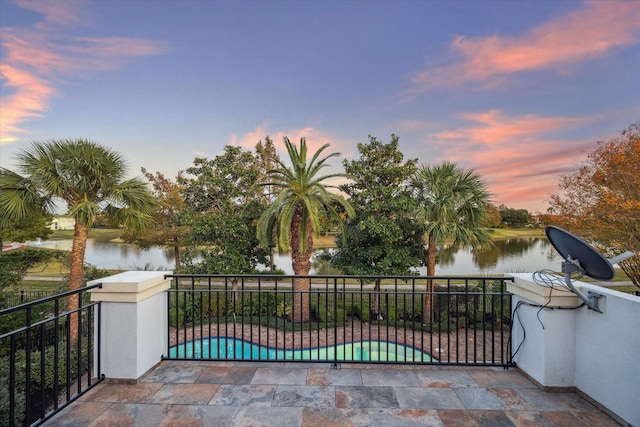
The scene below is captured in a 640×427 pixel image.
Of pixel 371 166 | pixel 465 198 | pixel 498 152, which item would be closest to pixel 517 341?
pixel 465 198

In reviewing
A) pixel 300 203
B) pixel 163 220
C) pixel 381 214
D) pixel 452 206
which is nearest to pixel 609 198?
pixel 452 206

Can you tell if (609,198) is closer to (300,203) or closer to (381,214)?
(381,214)

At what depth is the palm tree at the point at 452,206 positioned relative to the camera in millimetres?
8305

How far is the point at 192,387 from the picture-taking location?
97.4 inches

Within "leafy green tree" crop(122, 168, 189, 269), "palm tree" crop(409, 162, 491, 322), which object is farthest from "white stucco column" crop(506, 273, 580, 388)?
"leafy green tree" crop(122, 168, 189, 269)

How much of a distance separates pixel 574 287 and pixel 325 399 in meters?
2.15

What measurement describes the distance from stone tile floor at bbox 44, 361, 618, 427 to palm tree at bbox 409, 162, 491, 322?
5913mm

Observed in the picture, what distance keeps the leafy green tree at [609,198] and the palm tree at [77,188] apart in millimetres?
12578

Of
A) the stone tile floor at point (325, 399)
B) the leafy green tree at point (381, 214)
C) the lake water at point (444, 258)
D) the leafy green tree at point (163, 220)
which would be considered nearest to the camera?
the stone tile floor at point (325, 399)

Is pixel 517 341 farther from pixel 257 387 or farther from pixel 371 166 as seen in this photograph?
pixel 371 166

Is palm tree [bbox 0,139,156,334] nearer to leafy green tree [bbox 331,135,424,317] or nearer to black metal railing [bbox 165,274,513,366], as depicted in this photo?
black metal railing [bbox 165,274,513,366]

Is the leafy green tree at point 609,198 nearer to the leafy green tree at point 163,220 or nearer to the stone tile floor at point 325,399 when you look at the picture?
the stone tile floor at point 325,399

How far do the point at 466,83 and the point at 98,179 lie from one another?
1108 cm

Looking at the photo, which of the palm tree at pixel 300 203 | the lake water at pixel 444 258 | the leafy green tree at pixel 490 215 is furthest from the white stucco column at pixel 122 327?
the lake water at pixel 444 258
